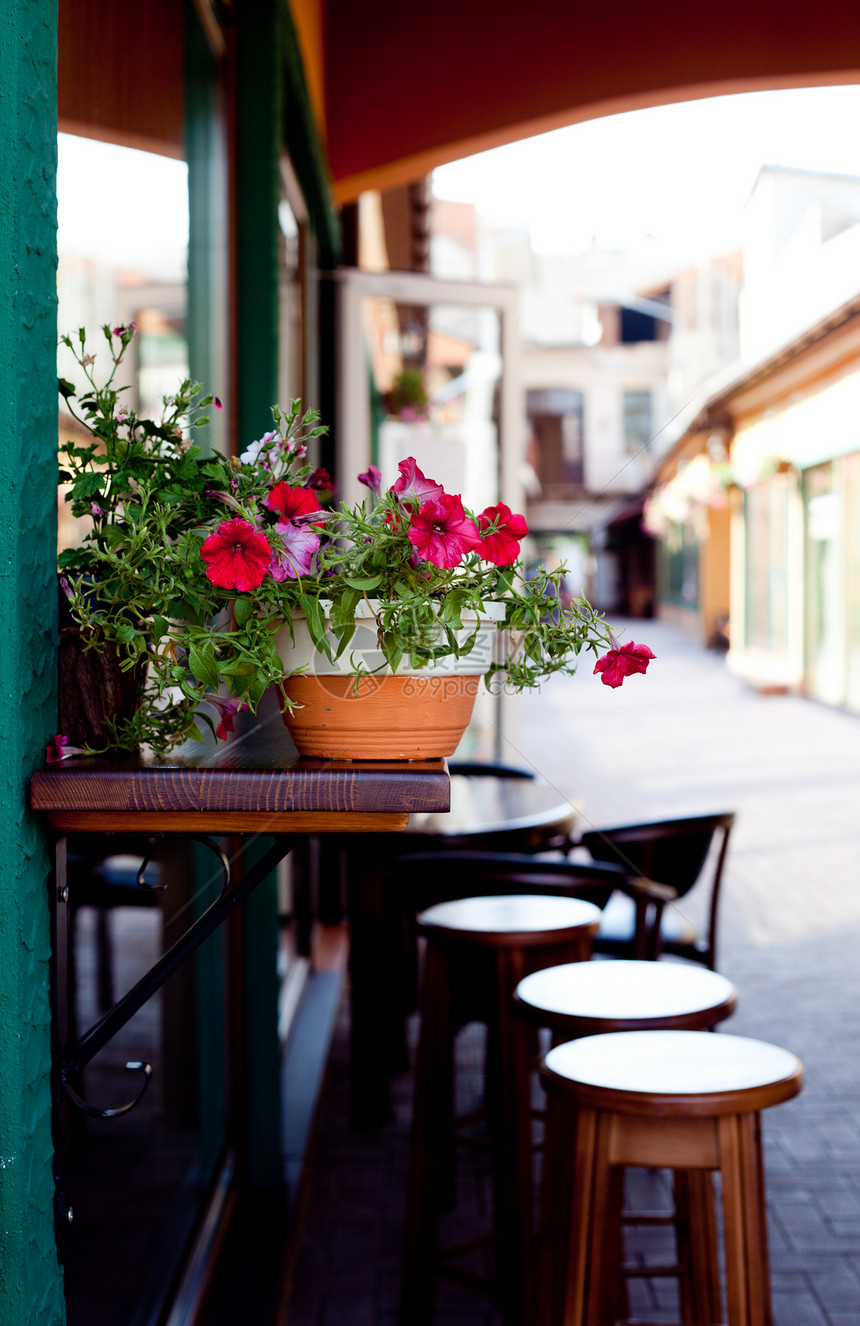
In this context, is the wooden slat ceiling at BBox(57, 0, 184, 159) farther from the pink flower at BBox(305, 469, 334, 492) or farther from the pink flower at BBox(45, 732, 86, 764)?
the pink flower at BBox(45, 732, 86, 764)

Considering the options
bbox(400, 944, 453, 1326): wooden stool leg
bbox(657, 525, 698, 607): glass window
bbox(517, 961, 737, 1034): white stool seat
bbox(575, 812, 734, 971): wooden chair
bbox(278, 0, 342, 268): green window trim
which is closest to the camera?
bbox(517, 961, 737, 1034): white stool seat

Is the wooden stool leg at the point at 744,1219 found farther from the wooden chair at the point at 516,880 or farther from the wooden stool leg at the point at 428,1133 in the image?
the wooden chair at the point at 516,880

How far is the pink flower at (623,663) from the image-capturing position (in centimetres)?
100

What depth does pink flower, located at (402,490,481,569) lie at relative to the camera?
3.05 ft

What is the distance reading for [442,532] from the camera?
36.9 inches

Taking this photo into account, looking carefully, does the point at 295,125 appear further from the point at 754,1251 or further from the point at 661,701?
the point at 661,701

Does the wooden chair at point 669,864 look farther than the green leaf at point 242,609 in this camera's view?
Yes

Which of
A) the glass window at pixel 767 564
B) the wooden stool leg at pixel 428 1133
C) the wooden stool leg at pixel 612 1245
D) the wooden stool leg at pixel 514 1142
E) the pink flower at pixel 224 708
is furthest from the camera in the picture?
the glass window at pixel 767 564

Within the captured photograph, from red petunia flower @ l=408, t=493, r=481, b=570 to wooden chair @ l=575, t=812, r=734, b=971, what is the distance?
6.00 ft

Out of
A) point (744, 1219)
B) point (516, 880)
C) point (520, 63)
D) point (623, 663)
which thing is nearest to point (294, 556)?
point (623, 663)

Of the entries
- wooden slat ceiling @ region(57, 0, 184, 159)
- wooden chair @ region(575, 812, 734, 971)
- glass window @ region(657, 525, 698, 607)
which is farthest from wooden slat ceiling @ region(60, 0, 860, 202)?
glass window @ region(657, 525, 698, 607)

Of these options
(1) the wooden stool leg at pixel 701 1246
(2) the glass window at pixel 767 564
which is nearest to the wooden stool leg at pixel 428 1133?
(1) the wooden stool leg at pixel 701 1246

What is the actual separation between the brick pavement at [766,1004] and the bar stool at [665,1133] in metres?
0.42

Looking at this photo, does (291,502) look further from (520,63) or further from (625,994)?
(520,63)
